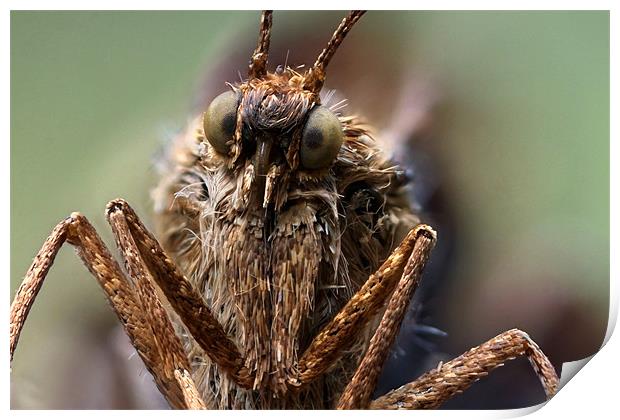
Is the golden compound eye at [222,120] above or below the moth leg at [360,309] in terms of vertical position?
above

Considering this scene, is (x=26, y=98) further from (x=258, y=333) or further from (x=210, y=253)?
(x=258, y=333)

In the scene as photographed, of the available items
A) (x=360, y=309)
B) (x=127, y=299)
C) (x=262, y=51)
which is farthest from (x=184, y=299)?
(x=262, y=51)

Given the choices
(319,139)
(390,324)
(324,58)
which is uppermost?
(324,58)

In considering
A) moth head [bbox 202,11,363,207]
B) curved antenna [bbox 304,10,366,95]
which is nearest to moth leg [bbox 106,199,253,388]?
moth head [bbox 202,11,363,207]

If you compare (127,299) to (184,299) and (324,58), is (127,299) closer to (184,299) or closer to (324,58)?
(184,299)

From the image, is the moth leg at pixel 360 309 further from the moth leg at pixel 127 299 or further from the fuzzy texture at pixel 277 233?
the moth leg at pixel 127 299

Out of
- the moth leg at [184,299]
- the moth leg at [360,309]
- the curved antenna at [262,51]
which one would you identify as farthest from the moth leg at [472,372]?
the curved antenna at [262,51]
